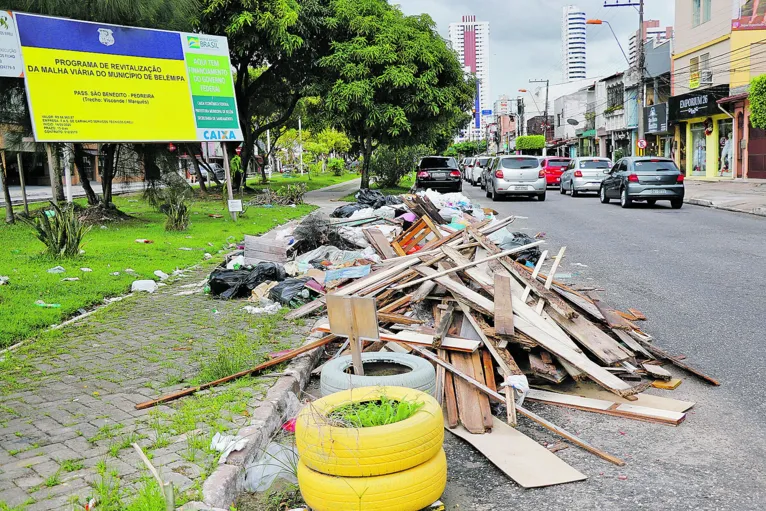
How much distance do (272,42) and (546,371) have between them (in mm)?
19816

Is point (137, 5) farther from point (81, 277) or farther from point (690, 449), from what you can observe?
point (690, 449)

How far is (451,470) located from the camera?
389 centimetres

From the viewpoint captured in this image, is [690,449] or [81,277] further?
[81,277]

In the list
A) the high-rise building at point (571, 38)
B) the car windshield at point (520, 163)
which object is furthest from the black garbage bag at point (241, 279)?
the high-rise building at point (571, 38)

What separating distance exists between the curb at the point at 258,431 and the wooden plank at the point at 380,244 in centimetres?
346

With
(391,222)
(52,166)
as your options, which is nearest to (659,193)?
(391,222)

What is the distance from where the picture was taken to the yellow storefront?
3594cm

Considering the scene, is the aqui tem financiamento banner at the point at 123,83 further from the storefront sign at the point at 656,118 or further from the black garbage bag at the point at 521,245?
the storefront sign at the point at 656,118

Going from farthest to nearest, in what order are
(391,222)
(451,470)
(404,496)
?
(391,222)
(451,470)
(404,496)

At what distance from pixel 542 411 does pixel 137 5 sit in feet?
48.8

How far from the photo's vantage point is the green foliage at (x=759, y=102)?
910 inches

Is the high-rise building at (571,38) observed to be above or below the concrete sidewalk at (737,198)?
above

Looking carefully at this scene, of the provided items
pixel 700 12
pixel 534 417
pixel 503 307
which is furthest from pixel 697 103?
pixel 534 417

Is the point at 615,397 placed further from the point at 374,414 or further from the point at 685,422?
the point at 374,414
